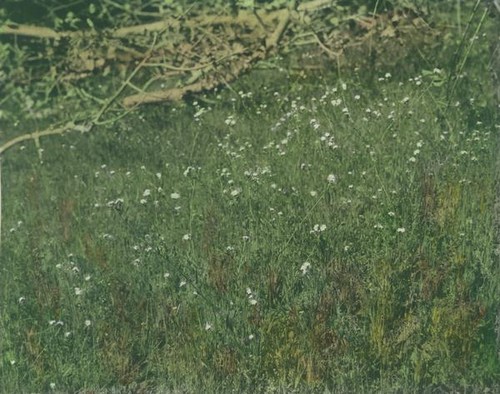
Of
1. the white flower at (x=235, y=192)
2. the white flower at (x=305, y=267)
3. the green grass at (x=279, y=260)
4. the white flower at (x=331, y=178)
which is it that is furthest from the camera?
the white flower at (x=235, y=192)

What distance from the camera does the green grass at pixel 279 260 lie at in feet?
15.2

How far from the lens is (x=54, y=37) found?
7.14 metres

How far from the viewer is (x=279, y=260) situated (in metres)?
4.92

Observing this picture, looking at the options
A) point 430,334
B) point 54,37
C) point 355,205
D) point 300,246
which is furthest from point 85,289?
point 54,37

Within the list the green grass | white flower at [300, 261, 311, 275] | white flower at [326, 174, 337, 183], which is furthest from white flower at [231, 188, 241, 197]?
white flower at [300, 261, 311, 275]

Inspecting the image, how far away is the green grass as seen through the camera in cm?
462

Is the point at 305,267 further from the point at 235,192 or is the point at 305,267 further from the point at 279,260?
the point at 235,192

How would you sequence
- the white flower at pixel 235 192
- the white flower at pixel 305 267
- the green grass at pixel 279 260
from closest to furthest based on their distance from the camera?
the green grass at pixel 279 260 < the white flower at pixel 305 267 < the white flower at pixel 235 192

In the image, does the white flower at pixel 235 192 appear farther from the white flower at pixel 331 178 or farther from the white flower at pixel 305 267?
the white flower at pixel 305 267

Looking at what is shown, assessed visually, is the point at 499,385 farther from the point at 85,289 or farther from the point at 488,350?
the point at 85,289

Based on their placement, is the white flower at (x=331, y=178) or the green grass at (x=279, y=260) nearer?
the green grass at (x=279, y=260)

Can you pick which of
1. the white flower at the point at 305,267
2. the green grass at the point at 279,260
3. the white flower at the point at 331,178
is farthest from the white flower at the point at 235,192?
the white flower at the point at 305,267

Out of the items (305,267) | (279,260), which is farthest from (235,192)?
(305,267)

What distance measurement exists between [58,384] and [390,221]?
2006 mm
